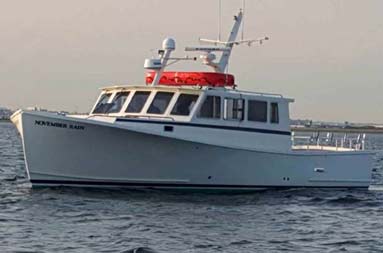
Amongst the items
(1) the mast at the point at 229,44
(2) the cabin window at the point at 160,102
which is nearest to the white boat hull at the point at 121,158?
(2) the cabin window at the point at 160,102

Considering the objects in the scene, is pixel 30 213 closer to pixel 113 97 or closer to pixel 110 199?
pixel 110 199

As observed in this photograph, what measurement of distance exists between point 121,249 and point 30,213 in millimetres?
4265

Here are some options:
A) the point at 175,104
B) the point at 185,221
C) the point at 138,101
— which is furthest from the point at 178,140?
the point at 185,221

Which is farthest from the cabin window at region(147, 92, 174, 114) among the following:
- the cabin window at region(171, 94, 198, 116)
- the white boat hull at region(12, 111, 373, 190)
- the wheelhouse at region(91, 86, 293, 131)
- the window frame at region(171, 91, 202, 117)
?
the white boat hull at region(12, 111, 373, 190)

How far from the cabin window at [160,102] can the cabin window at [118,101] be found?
0.97 m

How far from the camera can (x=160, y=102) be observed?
22.9m

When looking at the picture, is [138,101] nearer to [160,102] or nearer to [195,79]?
[160,102]

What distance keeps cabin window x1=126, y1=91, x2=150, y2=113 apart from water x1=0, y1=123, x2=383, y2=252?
92.1 inches

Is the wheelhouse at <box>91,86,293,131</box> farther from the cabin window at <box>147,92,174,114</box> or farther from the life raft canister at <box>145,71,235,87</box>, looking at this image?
the life raft canister at <box>145,71,235,87</box>

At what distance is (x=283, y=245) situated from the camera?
15.7m

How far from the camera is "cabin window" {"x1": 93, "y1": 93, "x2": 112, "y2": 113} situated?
23.7m

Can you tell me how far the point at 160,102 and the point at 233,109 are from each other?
6.66ft

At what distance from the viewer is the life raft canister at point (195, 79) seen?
23.7 meters

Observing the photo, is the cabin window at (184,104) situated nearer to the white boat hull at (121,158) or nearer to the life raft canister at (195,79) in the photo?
the life raft canister at (195,79)
